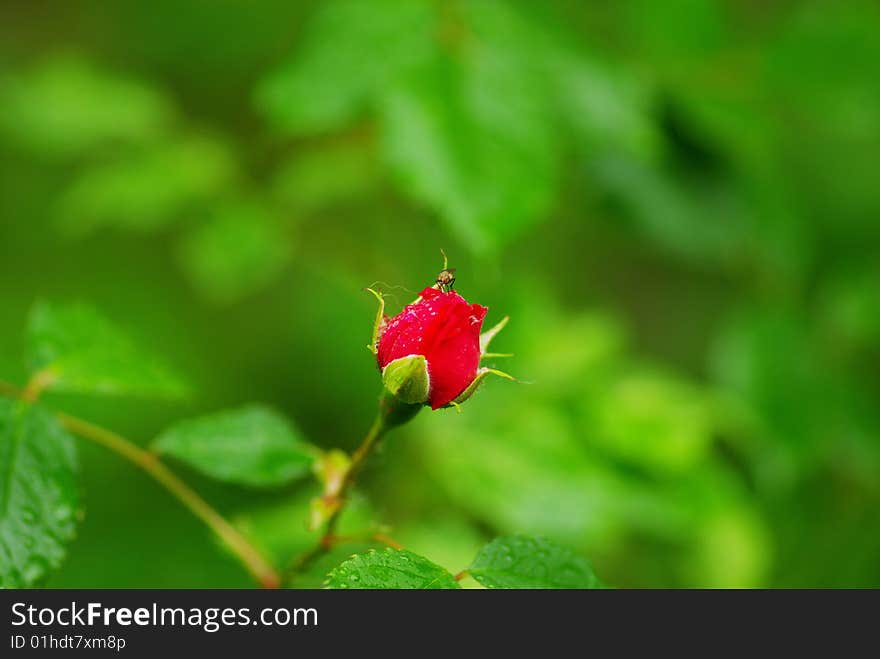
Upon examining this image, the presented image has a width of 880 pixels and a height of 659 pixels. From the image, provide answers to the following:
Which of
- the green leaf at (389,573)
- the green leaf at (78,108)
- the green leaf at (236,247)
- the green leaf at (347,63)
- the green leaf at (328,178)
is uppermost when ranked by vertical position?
the green leaf at (78,108)

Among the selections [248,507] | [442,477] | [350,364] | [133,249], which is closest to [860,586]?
[442,477]

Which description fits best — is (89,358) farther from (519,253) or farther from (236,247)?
(519,253)

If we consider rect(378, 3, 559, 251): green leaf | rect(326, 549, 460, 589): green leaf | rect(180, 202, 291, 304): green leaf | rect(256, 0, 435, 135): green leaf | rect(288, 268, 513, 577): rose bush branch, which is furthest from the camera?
rect(180, 202, 291, 304): green leaf

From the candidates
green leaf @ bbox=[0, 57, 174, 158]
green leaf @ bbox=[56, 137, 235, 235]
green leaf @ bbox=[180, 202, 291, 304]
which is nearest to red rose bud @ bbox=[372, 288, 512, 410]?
green leaf @ bbox=[180, 202, 291, 304]

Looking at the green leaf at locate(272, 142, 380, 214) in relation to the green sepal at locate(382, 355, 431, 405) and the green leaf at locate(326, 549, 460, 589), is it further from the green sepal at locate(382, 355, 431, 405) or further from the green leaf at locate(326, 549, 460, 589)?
the green leaf at locate(326, 549, 460, 589)

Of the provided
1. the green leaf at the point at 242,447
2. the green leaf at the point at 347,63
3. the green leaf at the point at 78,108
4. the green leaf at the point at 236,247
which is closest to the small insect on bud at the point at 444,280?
the green leaf at the point at 242,447

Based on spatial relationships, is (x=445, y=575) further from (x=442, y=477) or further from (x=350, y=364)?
(x=350, y=364)

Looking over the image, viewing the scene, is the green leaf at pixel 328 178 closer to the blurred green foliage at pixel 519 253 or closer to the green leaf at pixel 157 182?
the blurred green foliage at pixel 519 253
